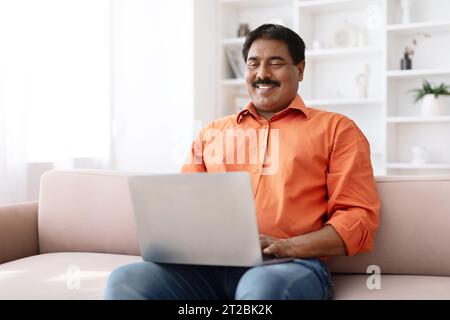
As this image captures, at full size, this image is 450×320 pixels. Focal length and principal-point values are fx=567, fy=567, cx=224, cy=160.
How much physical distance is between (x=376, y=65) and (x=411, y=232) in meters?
2.60

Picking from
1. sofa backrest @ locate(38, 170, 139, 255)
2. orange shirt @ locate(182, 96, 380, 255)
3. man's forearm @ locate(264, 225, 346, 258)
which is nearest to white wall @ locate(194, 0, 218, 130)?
sofa backrest @ locate(38, 170, 139, 255)

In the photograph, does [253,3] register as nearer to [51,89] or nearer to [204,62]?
[204,62]

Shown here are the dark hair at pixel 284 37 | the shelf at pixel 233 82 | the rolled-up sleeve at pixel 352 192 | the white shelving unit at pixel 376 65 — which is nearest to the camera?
the rolled-up sleeve at pixel 352 192

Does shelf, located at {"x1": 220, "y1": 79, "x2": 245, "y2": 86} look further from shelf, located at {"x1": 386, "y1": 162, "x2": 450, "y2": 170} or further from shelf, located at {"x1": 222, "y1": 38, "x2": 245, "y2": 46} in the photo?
shelf, located at {"x1": 386, "y1": 162, "x2": 450, "y2": 170}

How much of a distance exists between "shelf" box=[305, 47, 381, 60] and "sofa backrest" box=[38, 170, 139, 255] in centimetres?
234

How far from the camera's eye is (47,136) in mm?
3170

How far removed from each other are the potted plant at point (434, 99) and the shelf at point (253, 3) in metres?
1.22

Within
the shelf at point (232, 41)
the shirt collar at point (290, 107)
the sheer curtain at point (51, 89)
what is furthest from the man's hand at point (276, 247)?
the shelf at point (232, 41)

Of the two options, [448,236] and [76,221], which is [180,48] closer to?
[76,221]

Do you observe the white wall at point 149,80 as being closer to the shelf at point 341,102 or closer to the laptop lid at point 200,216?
the shelf at point 341,102

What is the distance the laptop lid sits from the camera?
4.00 ft

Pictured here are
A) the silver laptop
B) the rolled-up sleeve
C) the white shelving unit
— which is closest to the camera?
the silver laptop

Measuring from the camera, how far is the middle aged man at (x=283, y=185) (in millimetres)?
1325

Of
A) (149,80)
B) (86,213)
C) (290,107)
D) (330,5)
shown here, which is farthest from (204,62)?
(290,107)
